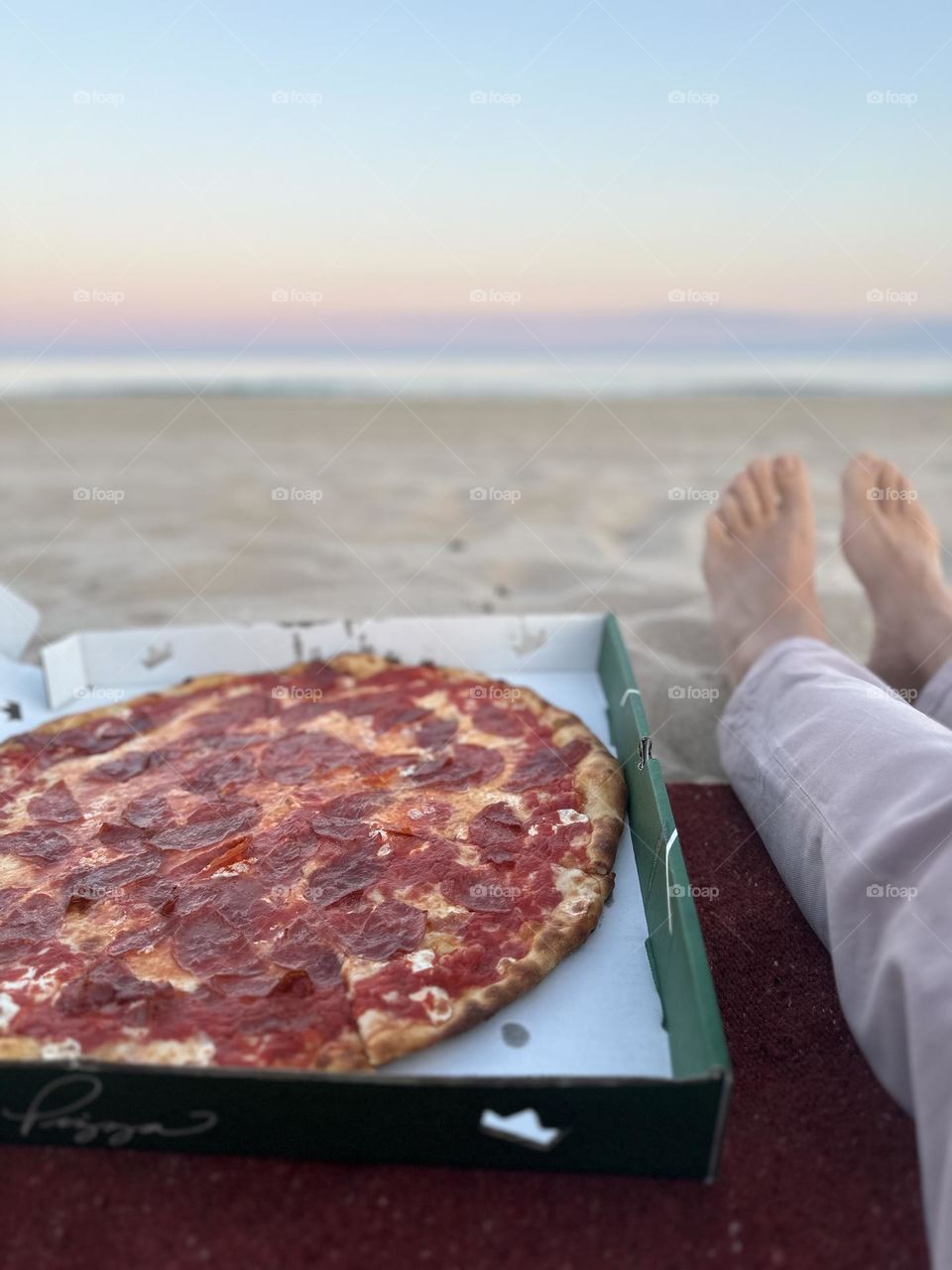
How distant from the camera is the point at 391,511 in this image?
6.18 metres

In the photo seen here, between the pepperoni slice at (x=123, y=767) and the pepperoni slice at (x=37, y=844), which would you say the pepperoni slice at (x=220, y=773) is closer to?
the pepperoni slice at (x=123, y=767)

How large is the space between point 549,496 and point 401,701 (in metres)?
4.02

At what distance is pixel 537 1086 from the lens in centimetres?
137

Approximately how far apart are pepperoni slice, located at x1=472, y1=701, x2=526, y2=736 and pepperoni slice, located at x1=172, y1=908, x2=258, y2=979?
3.34ft

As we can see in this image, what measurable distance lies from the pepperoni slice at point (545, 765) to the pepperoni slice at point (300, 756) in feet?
1.45

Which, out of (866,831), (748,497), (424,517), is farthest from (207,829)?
(424,517)

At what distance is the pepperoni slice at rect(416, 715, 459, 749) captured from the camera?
8.69 feet

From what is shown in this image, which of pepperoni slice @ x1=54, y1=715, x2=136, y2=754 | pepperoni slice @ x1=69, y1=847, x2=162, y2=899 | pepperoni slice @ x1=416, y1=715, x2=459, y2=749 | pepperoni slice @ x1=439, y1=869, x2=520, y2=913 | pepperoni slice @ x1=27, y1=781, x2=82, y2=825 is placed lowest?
pepperoni slice @ x1=416, y1=715, x2=459, y2=749

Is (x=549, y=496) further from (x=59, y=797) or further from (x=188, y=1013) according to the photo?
(x=188, y=1013)

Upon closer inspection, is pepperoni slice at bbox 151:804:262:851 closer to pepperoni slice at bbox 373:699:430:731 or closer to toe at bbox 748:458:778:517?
pepperoni slice at bbox 373:699:430:731

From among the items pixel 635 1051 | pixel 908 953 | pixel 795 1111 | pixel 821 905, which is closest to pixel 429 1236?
pixel 635 1051

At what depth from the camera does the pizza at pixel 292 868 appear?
1.67 meters

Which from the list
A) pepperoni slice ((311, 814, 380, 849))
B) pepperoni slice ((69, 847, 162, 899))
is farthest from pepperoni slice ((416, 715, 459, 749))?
pepperoni slice ((69, 847, 162, 899))

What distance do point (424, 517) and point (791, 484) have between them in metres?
2.67
